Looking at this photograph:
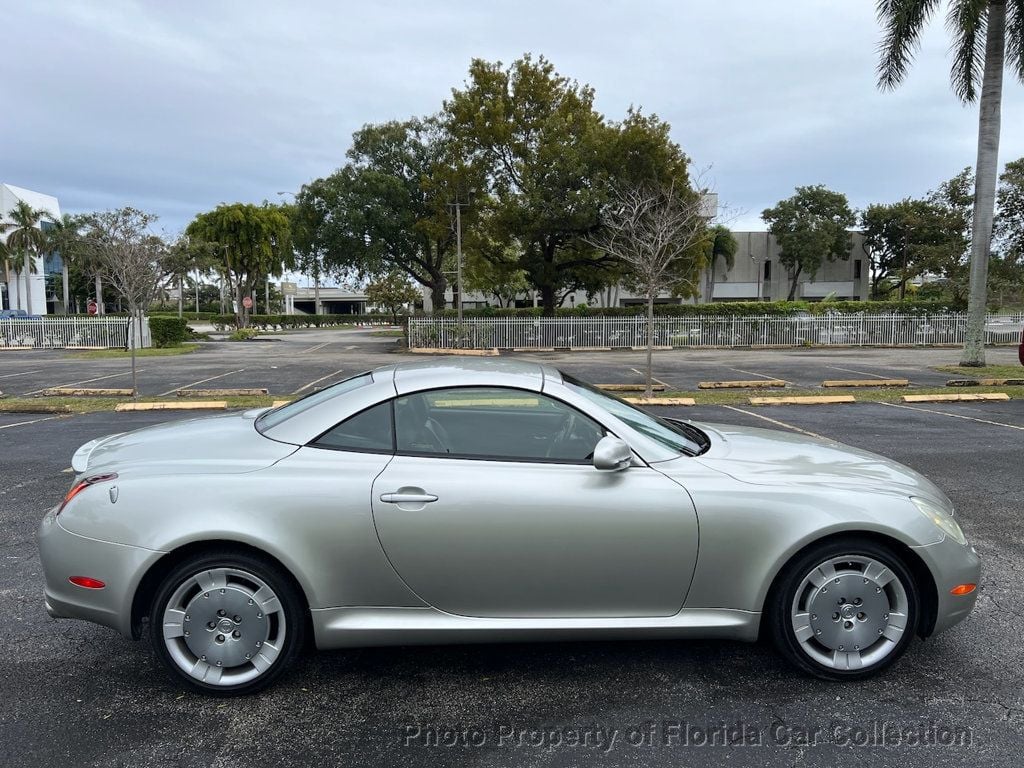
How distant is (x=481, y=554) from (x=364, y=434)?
796 mm

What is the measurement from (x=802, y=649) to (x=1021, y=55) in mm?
22264

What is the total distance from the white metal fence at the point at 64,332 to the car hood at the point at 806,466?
3318cm

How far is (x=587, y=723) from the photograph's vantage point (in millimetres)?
2877

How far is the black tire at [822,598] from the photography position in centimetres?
309

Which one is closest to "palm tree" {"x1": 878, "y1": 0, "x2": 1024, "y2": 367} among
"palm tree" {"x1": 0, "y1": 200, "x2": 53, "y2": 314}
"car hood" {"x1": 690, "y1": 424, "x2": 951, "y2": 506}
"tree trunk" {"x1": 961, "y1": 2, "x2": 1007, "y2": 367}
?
"tree trunk" {"x1": 961, "y1": 2, "x2": 1007, "y2": 367}

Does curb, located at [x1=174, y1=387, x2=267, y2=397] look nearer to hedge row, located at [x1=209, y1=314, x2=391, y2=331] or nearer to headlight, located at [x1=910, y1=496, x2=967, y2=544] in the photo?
headlight, located at [x1=910, y1=496, x2=967, y2=544]

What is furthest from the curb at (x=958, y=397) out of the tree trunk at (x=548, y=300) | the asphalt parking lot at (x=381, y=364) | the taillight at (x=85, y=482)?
the tree trunk at (x=548, y=300)

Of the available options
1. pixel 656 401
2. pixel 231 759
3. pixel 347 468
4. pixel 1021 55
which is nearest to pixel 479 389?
pixel 347 468

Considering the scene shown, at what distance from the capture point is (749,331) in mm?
31359

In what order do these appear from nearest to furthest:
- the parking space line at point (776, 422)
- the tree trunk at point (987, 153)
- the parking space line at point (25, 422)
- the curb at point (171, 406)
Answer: the parking space line at point (776, 422) → the parking space line at point (25, 422) → the curb at point (171, 406) → the tree trunk at point (987, 153)

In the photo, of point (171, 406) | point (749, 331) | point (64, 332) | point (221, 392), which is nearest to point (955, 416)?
point (171, 406)

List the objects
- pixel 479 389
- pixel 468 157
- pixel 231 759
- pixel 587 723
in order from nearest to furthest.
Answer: pixel 231 759 → pixel 587 723 → pixel 479 389 → pixel 468 157

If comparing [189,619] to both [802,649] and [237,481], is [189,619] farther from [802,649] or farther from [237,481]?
[802,649]

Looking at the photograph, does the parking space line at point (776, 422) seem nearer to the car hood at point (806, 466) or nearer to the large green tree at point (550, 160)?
the car hood at point (806, 466)
